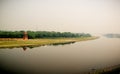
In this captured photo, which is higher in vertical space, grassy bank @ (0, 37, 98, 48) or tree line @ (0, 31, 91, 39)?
tree line @ (0, 31, 91, 39)

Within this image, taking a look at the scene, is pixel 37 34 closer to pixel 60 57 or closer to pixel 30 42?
pixel 30 42

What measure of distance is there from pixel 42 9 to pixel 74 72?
0.72m

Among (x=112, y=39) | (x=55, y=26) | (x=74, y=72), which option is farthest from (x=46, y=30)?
(x=112, y=39)

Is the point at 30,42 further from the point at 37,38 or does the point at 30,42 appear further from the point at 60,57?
the point at 60,57

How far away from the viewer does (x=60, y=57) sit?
2051 millimetres

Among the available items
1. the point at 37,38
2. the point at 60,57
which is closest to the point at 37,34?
the point at 37,38

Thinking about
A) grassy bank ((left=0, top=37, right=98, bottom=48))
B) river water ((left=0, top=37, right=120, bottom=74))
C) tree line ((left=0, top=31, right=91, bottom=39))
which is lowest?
river water ((left=0, top=37, right=120, bottom=74))

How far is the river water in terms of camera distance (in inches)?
77.5

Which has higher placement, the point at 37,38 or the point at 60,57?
the point at 37,38

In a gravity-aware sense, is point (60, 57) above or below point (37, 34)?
below

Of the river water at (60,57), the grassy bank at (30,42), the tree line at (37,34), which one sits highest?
the tree line at (37,34)

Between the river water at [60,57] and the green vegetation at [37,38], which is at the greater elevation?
the green vegetation at [37,38]

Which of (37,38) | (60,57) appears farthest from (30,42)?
(60,57)

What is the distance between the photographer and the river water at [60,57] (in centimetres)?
197
